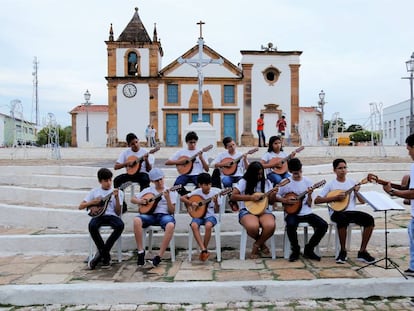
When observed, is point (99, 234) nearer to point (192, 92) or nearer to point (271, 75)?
point (192, 92)

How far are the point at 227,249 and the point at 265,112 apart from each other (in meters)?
24.1

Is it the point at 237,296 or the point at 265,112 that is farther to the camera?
the point at 265,112

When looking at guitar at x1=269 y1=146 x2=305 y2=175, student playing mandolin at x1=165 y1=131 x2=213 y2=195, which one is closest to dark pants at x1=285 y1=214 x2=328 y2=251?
guitar at x1=269 y1=146 x2=305 y2=175

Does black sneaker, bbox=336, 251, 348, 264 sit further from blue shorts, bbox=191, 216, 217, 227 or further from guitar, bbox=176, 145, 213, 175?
guitar, bbox=176, 145, 213, 175

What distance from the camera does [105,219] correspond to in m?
5.32

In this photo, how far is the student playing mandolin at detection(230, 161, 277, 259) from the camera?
536 centimetres

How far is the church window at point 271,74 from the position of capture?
96.4ft

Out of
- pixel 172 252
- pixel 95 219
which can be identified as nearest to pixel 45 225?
pixel 95 219

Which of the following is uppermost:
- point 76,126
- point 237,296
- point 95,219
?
point 76,126

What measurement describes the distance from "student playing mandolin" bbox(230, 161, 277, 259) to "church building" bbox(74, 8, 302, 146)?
23.8 m

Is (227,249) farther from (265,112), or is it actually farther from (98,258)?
(265,112)

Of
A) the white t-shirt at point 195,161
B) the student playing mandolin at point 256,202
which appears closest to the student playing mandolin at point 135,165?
the white t-shirt at point 195,161

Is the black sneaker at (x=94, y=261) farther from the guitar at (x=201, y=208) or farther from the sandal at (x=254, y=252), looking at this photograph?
the sandal at (x=254, y=252)

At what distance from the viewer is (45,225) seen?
6.76 metres
